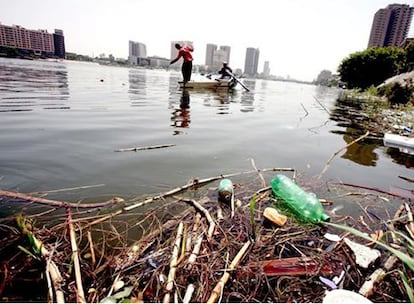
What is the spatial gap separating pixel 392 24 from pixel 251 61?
276 ft

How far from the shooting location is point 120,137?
4812 millimetres

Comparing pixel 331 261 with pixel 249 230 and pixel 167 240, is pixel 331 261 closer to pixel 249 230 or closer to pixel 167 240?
pixel 249 230

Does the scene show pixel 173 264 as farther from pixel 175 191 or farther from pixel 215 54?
pixel 215 54

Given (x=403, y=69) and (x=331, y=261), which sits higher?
(x=403, y=69)

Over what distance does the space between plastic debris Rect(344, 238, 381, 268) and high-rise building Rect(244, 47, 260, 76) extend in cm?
17643

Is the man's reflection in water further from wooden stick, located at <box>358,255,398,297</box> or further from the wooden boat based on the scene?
the wooden boat

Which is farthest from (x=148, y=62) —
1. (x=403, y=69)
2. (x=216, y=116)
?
(x=216, y=116)

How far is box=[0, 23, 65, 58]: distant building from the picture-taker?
91875mm

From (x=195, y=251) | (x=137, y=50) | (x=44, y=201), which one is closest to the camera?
(x=195, y=251)

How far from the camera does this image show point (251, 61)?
167 m

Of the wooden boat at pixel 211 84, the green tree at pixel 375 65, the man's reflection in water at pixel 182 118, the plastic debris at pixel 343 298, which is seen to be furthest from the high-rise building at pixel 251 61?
the plastic debris at pixel 343 298

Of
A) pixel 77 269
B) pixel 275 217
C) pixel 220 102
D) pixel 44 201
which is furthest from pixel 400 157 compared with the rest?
pixel 220 102

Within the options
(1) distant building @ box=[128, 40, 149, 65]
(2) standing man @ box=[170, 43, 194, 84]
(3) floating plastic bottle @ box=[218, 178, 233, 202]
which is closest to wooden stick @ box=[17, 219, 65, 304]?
(3) floating plastic bottle @ box=[218, 178, 233, 202]

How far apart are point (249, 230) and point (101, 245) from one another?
1339 millimetres
